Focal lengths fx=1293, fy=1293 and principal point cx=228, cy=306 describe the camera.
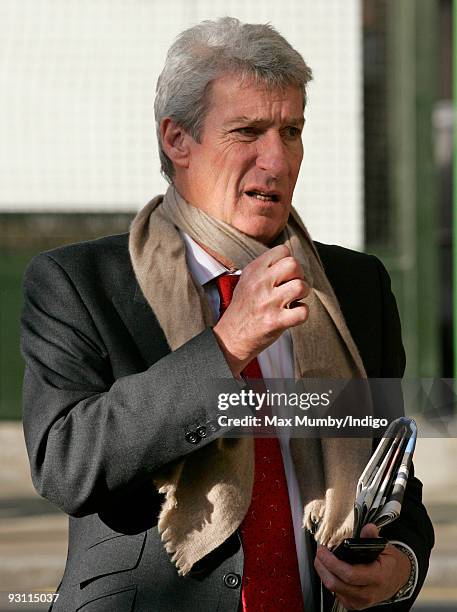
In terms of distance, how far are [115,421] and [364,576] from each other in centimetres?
41

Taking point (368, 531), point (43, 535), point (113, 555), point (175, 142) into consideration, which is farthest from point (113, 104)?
point (368, 531)

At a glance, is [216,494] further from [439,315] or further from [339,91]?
[439,315]

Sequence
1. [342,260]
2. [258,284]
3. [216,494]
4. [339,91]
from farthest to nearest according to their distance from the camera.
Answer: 1. [339,91]
2. [342,260]
3. [216,494]
4. [258,284]

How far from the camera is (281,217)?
6.12ft

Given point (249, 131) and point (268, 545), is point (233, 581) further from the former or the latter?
point (249, 131)

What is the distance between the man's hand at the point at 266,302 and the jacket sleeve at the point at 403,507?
0.38 m

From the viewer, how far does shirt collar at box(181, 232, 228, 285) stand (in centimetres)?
194

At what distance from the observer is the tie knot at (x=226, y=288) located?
192 centimetres

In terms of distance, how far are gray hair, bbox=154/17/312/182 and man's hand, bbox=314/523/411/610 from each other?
0.64 metres

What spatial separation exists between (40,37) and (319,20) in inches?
62.8

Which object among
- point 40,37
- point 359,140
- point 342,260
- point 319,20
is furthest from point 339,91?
point 342,260

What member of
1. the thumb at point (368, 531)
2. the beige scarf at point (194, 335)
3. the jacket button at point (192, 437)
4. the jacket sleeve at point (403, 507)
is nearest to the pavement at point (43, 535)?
the jacket sleeve at point (403, 507)

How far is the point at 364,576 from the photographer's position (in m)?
1.81

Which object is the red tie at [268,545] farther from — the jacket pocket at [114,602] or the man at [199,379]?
the jacket pocket at [114,602]
